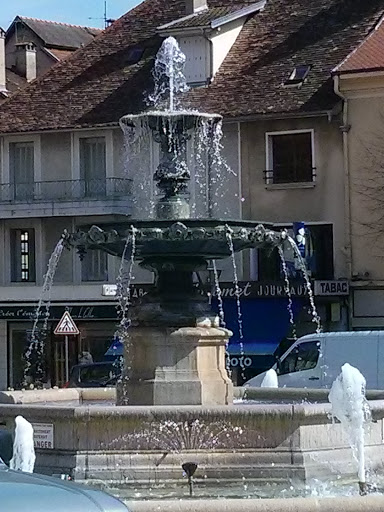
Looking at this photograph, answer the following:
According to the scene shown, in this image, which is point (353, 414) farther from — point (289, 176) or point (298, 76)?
point (298, 76)

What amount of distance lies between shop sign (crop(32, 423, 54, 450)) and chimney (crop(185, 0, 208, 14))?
26.2 m

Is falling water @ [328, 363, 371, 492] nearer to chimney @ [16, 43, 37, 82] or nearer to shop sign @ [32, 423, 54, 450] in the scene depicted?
shop sign @ [32, 423, 54, 450]

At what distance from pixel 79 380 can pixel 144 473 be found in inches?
567

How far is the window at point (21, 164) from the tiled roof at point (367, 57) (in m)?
9.24

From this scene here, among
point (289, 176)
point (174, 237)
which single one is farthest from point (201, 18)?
point (174, 237)

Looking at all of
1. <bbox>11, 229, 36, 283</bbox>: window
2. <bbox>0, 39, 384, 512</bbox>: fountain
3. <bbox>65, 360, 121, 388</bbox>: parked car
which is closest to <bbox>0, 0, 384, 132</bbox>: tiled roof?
<bbox>11, 229, 36, 283</bbox>: window

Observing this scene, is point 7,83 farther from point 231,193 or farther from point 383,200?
point 383,200

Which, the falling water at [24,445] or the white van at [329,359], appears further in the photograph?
the white van at [329,359]

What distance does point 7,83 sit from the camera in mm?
43875

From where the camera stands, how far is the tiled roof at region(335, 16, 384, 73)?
3158 cm

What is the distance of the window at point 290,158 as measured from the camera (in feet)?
109

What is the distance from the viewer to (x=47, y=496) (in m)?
6.83

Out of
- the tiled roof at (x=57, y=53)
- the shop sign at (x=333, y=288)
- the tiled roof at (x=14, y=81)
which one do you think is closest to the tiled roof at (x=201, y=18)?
the shop sign at (x=333, y=288)

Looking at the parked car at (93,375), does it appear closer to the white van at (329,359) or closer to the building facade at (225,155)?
the white van at (329,359)
